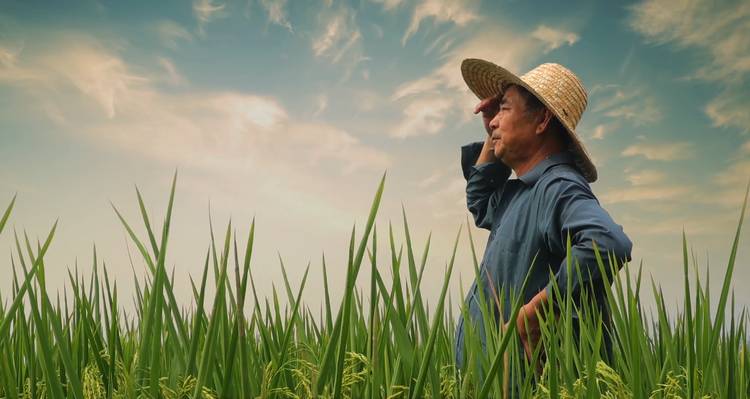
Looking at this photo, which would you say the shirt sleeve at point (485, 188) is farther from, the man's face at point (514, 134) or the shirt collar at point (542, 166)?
the shirt collar at point (542, 166)

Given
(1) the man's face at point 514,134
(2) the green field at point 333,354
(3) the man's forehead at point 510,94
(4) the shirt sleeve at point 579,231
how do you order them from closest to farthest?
(2) the green field at point 333,354
(4) the shirt sleeve at point 579,231
(1) the man's face at point 514,134
(3) the man's forehead at point 510,94

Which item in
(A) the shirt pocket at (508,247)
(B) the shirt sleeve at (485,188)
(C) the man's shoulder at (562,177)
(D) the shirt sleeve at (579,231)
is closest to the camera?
(D) the shirt sleeve at (579,231)

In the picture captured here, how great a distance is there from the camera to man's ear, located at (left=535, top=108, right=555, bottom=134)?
2.92 metres

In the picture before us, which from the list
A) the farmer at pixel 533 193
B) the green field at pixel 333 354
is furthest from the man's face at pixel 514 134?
the green field at pixel 333 354

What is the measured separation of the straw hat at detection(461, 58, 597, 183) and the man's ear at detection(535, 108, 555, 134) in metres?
0.06

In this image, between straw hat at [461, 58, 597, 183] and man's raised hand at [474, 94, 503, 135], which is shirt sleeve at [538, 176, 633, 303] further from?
man's raised hand at [474, 94, 503, 135]

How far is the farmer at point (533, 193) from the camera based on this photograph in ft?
7.38

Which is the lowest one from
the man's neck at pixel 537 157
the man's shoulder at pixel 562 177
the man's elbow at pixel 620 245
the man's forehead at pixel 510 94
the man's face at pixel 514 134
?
the man's elbow at pixel 620 245

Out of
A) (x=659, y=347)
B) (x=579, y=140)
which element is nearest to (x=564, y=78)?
(x=579, y=140)

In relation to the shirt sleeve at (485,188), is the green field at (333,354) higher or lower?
lower

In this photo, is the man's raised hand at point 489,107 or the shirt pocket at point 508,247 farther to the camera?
the man's raised hand at point 489,107

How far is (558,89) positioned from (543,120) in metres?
0.17

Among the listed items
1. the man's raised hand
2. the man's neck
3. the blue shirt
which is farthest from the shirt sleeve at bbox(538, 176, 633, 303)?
the man's raised hand

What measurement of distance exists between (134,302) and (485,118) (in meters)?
2.35
